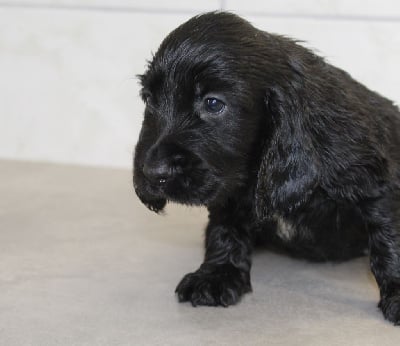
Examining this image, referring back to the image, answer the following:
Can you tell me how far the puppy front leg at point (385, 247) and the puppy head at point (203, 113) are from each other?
463 millimetres

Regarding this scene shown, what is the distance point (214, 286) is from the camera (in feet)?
8.66

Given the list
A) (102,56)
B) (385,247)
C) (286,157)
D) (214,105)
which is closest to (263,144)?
(286,157)

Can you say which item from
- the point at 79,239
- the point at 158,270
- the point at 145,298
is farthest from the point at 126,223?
the point at 145,298

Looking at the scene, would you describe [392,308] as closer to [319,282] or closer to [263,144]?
[319,282]

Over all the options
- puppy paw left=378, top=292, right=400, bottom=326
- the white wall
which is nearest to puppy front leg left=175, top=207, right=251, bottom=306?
puppy paw left=378, top=292, right=400, bottom=326

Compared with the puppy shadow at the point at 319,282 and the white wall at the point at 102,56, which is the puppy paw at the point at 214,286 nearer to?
the puppy shadow at the point at 319,282

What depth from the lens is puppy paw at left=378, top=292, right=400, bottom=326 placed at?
7.95 ft

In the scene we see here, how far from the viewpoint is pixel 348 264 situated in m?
3.04

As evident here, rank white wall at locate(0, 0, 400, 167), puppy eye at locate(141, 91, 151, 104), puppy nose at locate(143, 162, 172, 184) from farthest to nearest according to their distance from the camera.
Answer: white wall at locate(0, 0, 400, 167)
puppy eye at locate(141, 91, 151, 104)
puppy nose at locate(143, 162, 172, 184)

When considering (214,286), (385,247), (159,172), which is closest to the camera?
(159,172)

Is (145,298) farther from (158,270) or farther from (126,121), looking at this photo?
(126,121)

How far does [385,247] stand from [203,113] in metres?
0.73

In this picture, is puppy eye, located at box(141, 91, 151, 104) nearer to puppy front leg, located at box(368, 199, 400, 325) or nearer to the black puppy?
the black puppy

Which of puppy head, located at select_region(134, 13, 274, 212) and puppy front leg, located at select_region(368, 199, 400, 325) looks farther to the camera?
puppy front leg, located at select_region(368, 199, 400, 325)
